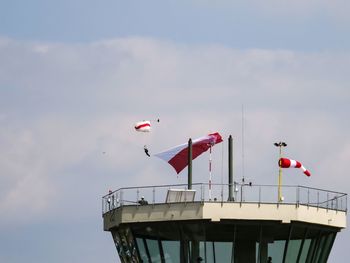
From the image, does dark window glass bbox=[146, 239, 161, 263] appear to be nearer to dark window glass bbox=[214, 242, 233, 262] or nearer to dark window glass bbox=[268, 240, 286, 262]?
dark window glass bbox=[214, 242, 233, 262]

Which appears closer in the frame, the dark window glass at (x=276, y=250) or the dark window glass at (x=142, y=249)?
the dark window glass at (x=276, y=250)

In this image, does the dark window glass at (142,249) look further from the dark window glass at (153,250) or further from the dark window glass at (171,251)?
the dark window glass at (171,251)

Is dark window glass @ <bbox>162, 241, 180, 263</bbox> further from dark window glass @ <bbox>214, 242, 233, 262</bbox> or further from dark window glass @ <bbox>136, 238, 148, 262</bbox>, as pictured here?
dark window glass @ <bbox>214, 242, 233, 262</bbox>

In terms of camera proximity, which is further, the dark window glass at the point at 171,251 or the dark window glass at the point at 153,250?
the dark window glass at the point at 153,250

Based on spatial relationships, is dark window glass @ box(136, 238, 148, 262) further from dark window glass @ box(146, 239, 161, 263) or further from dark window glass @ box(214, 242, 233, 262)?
dark window glass @ box(214, 242, 233, 262)

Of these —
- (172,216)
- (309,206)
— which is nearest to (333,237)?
(309,206)

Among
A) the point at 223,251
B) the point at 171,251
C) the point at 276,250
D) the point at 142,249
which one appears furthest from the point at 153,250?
the point at 276,250

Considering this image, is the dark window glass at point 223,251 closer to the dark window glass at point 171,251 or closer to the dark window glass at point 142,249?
the dark window glass at point 171,251

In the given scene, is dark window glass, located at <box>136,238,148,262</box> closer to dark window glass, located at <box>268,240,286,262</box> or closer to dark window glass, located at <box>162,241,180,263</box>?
dark window glass, located at <box>162,241,180,263</box>

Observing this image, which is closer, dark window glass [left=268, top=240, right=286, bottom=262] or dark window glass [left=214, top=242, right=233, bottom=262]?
dark window glass [left=214, top=242, right=233, bottom=262]

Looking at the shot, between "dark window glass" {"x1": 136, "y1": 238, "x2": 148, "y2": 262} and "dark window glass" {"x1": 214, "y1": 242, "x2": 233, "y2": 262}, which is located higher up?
"dark window glass" {"x1": 136, "y1": 238, "x2": 148, "y2": 262}

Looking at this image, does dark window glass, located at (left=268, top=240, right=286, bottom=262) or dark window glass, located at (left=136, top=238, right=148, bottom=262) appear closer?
dark window glass, located at (left=268, top=240, right=286, bottom=262)

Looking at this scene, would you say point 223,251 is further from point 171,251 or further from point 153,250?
point 153,250

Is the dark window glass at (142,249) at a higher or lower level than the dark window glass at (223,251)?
higher
